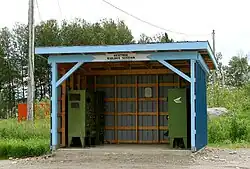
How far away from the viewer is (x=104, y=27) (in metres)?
53.6

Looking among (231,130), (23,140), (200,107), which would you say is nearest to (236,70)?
(231,130)

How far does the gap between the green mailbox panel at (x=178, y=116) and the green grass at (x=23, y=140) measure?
394 centimetres

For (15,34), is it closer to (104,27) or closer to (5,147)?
(104,27)

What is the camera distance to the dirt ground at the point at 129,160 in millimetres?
14656

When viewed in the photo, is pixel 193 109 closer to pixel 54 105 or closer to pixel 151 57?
pixel 151 57

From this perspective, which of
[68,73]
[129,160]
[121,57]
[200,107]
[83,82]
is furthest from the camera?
[83,82]

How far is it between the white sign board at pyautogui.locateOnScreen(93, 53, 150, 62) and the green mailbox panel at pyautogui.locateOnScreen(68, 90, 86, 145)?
4.28 ft

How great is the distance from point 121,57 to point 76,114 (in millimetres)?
2377

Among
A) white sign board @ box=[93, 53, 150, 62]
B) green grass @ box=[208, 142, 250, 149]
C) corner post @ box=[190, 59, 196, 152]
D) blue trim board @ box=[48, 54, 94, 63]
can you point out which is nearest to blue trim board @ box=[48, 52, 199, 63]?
blue trim board @ box=[48, 54, 94, 63]

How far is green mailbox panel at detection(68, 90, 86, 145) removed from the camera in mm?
17672

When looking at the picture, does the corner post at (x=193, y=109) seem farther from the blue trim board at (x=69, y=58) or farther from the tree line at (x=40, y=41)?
the tree line at (x=40, y=41)

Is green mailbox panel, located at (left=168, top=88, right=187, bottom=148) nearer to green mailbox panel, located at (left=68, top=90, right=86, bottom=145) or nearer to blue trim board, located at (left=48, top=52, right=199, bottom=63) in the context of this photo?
blue trim board, located at (left=48, top=52, right=199, bottom=63)

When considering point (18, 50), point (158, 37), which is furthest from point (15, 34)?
point (158, 37)

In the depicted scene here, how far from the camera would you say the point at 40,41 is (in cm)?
5166
